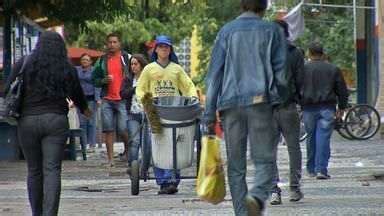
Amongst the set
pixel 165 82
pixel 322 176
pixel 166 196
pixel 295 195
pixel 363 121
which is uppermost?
pixel 165 82

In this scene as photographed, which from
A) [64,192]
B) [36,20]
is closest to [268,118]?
[64,192]

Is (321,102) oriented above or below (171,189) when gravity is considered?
above

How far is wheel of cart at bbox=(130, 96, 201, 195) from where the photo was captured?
38.5ft

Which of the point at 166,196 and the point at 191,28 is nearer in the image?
the point at 166,196

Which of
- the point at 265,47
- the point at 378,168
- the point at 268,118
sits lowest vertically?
the point at 378,168

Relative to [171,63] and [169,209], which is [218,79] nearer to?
[169,209]

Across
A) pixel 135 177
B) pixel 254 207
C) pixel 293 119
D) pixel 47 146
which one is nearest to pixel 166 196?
pixel 135 177

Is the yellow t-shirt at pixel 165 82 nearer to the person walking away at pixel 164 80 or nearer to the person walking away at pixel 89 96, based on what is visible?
the person walking away at pixel 164 80

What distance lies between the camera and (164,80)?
40.3ft

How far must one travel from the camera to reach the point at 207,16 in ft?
166

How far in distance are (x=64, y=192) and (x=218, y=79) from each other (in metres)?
5.05

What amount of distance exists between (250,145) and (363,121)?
16337 millimetres

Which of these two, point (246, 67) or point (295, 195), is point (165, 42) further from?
point (246, 67)

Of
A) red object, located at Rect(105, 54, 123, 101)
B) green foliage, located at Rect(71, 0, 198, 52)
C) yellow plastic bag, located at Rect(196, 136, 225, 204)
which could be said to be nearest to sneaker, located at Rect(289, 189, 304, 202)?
yellow plastic bag, located at Rect(196, 136, 225, 204)
